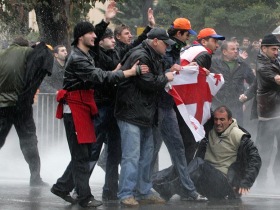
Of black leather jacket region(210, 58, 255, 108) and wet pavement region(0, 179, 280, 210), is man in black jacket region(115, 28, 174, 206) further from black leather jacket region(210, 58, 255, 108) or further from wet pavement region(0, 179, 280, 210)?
black leather jacket region(210, 58, 255, 108)

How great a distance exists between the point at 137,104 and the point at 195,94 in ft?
4.71

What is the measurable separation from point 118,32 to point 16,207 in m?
2.68

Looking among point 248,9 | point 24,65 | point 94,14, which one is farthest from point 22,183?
point 94,14

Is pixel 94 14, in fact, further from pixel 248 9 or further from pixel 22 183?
pixel 22 183

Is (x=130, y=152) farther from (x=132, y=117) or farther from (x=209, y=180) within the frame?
(x=209, y=180)

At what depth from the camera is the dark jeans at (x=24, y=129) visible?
13.8m

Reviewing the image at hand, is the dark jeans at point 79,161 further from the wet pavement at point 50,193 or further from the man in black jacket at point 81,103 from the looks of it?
the wet pavement at point 50,193

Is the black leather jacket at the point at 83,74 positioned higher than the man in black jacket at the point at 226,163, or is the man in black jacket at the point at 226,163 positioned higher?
the black leather jacket at the point at 83,74

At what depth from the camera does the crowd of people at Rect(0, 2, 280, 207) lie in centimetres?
1137

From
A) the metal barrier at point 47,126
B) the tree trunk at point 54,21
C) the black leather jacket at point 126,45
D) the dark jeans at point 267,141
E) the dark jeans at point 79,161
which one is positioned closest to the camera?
the dark jeans at point 79,161

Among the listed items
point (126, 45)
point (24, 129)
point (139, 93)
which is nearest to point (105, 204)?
point (139, 93)

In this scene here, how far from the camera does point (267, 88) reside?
48.0 ft

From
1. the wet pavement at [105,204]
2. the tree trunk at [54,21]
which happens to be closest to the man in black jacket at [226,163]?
the wet pavement at [105,204]

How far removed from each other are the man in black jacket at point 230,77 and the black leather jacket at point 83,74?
4.74 meters
